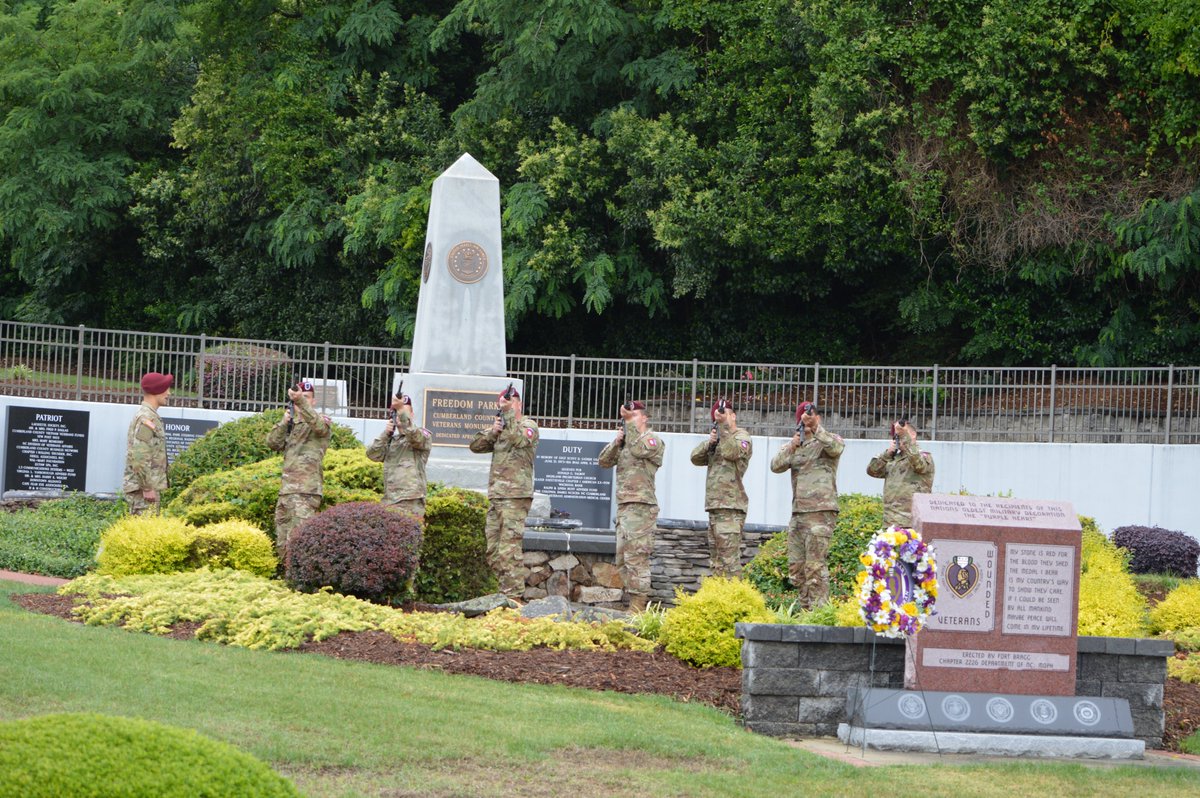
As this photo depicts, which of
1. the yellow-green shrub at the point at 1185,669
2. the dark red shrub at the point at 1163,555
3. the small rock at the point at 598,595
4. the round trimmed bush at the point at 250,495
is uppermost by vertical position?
the round trimmed bush at the point at 250,495

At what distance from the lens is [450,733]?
25.6 feet

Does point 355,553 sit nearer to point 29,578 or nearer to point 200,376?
point 29,578

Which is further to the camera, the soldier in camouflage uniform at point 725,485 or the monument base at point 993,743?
the soldier in camouflage uniform at point 725,485

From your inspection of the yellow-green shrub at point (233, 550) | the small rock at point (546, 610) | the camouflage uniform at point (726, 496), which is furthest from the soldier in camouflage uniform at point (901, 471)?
the yellow-green shrub at point (233, 550)

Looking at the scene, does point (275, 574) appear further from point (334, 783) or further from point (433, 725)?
point (334, 783)

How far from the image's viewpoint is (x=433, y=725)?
26.0ft

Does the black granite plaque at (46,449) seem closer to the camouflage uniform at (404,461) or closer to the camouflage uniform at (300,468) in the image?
the camouflage uniform at (300,468)

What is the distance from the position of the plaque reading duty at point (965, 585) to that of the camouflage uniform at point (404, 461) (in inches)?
246

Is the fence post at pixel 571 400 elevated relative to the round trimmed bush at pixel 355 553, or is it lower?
elevated

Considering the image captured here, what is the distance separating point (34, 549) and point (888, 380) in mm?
13675

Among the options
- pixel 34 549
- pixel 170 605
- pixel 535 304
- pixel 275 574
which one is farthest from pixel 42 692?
pixel 535 304

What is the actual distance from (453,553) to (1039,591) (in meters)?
6.69

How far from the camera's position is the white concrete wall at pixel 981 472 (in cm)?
2122

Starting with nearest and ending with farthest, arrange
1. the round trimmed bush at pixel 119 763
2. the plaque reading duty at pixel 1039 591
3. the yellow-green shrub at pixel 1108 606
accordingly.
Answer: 1. the round trimmed bush at pixel 119 763
2. the plaque reading duty at pixel 1039 591
3. the yellow-green shrub at pixel 1108 606
